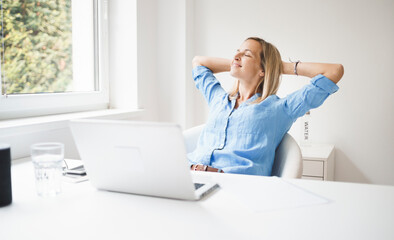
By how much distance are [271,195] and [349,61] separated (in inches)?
77.0

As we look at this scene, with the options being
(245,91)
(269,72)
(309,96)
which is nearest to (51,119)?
(245,91)

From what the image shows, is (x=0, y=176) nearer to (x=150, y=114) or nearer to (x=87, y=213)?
(x=87, y=213)

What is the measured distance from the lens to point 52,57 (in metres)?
2.28

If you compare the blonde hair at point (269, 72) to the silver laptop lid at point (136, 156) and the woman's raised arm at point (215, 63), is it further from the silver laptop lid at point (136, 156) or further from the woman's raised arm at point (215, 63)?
the silver laptop lid at point (136, 156)

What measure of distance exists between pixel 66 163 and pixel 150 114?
1.47m

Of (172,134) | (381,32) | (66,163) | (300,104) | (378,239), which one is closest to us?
(378,239)

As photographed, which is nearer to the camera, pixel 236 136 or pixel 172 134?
pixel 172 134

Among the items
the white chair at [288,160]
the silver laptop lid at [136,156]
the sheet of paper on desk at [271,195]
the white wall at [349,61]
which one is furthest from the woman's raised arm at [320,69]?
the silver laptop lid at [136,156]

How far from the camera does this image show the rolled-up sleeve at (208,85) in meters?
2.07

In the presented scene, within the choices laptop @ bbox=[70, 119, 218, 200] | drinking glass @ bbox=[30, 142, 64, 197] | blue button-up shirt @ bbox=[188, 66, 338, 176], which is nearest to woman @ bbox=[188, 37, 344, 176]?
blue button-up shirt @ bbox=[188, 66, 338, 176]

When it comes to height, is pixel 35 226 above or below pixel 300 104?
below

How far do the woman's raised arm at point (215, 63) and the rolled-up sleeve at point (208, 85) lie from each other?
3 centimetres

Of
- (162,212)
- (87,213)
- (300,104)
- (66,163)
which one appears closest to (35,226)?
(87,213)

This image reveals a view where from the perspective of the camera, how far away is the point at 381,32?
2633 millimetres
